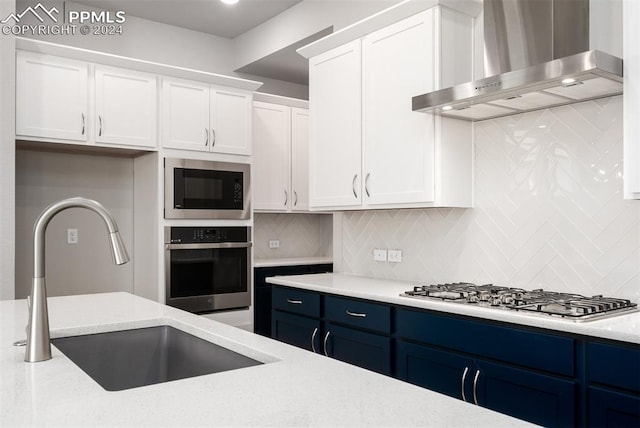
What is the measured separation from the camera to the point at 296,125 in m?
5.02

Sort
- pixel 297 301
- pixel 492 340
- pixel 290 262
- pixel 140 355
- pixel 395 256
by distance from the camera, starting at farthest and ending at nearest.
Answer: pixel 290 262 → pixel 395 256 → pixel 297 301 → pixel 492 340 → pixel 140 355

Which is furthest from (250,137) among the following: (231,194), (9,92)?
(9,92)

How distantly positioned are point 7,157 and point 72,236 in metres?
1.06

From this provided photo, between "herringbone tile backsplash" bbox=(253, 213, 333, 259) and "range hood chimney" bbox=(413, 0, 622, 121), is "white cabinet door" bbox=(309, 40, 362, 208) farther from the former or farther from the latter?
"herringbone tile backsplash" bbox=(253, 213, 333, 259)

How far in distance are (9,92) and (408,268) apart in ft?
8.82

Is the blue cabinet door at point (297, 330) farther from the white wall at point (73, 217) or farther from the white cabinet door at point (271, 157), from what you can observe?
the white wall at point (73, 217)

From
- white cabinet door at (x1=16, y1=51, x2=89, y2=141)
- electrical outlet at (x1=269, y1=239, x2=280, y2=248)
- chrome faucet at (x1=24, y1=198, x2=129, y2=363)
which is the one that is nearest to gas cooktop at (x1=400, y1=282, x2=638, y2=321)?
chrome faucet at (x1=24, y1=198, x2=129, y2=363)

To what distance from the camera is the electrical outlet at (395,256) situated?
334 centimetres

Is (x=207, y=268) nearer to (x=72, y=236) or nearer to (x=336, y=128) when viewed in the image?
(x=72, y=236)

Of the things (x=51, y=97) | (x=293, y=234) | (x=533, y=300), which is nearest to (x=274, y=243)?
(x=293, y=234)

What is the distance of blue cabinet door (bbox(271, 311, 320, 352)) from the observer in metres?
3.07

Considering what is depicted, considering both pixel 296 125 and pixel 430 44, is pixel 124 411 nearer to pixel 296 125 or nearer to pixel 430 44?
pixel 430 44

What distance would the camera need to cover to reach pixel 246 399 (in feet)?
3.34

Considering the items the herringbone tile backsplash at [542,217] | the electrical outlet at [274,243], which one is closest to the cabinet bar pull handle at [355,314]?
the herringbone tile backsplash at [542,217]
